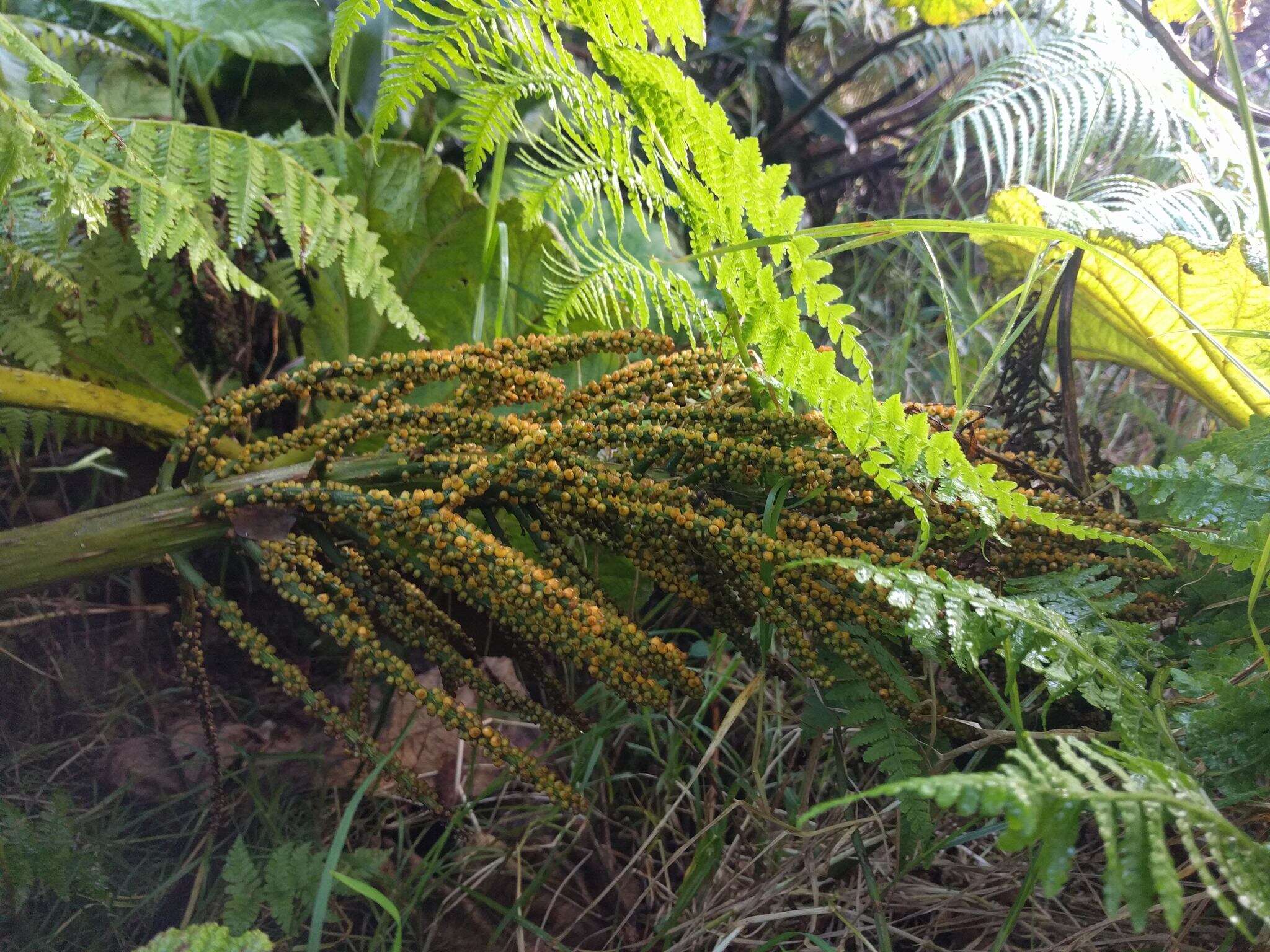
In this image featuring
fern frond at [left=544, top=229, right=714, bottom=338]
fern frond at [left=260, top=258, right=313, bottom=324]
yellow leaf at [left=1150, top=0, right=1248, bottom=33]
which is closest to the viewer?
fern frond at [left=544, top=229, right=714, bottom=338]

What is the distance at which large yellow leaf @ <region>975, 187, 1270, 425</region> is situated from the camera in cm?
149

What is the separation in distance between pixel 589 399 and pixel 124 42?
1.71m

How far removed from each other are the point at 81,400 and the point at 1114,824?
4.88 ft

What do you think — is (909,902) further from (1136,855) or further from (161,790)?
(161,790)

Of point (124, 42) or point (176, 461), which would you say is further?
point (124, 42)

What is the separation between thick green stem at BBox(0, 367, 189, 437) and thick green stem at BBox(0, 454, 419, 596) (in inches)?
10.2

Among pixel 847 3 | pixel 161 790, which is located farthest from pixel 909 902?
pixel 847 3

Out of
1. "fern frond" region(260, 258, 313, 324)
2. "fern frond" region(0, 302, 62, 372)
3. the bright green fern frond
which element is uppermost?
the bright green fern frond

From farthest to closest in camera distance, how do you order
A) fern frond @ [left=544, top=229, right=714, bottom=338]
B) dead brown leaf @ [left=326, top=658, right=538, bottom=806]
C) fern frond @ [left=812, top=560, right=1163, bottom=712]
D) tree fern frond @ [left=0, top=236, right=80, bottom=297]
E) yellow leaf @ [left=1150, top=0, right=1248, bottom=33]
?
dead brown leaf @ [left=326, top=658, right=538, bottom=806] < yellow leaf @ [left=1150, top=0, right=1248, bottom=33] < tree fern frond @ [left=0, top=236, right=80, bottom=297] < fern frond @ [left=544, top=229, right=714, bottom=338] < fern frond @ [left=812, top=560, right=1163, bottom=712]

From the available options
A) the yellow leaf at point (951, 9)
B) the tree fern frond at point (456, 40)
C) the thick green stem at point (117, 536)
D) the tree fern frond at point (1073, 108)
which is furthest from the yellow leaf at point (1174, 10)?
the thick green stem at point (117, 536)

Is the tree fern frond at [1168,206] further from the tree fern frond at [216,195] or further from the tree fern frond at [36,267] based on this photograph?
the tree fern frond at [36,267]

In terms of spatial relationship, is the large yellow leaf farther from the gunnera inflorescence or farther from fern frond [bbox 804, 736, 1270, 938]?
fern frond [bbox 804, 736, 1270, 938]

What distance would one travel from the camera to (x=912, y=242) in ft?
9.09

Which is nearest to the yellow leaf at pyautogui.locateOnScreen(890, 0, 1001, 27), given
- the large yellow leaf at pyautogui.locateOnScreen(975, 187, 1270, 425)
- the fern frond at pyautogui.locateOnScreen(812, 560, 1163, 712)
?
the large yellow leaf at pyautogui.locateOnScreen(975, 187, 1270, 425)
